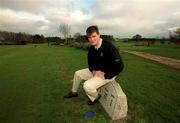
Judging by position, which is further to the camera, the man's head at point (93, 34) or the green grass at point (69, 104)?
the man's head at point (93, 34)

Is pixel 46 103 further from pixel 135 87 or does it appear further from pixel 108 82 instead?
pixel 135 87

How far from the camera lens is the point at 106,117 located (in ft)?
17.3

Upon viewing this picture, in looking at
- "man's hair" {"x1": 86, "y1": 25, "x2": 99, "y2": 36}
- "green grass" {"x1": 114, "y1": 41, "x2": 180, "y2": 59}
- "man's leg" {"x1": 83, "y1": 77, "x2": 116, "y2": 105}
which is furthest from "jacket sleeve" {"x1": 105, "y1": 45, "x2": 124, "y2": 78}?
"green grass" {"x1": 114, "y1": 41, "x2": 180, "y2": 59}

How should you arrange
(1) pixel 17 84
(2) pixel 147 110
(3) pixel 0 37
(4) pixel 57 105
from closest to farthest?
(2) pixel 147 110, (4) pixel 57 105, (1) pixel 17 84, (3) pixel 0 37

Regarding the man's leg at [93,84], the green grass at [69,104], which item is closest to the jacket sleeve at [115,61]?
the man's leg at [93,84]

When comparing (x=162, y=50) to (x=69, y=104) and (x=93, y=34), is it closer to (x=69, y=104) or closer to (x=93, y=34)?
(x=69, y=104)

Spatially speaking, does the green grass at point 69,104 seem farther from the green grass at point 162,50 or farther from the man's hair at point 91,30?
the green grass at point 162,50

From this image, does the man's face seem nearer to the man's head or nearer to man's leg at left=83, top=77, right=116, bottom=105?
the man's head

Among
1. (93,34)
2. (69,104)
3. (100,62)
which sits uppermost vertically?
(93,34)

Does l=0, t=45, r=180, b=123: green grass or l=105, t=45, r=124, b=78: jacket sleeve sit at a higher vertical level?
l=105, t=45, r=124, b=78: jacket sleeve

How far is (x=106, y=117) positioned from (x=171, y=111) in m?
1.99

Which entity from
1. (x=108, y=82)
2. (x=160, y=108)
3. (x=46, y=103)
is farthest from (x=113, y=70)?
(x=46, y=103)

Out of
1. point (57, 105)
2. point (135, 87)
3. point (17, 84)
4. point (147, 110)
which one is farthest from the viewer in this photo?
point (17, 84)

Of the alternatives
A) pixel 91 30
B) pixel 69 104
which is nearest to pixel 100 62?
pixel 91 30
